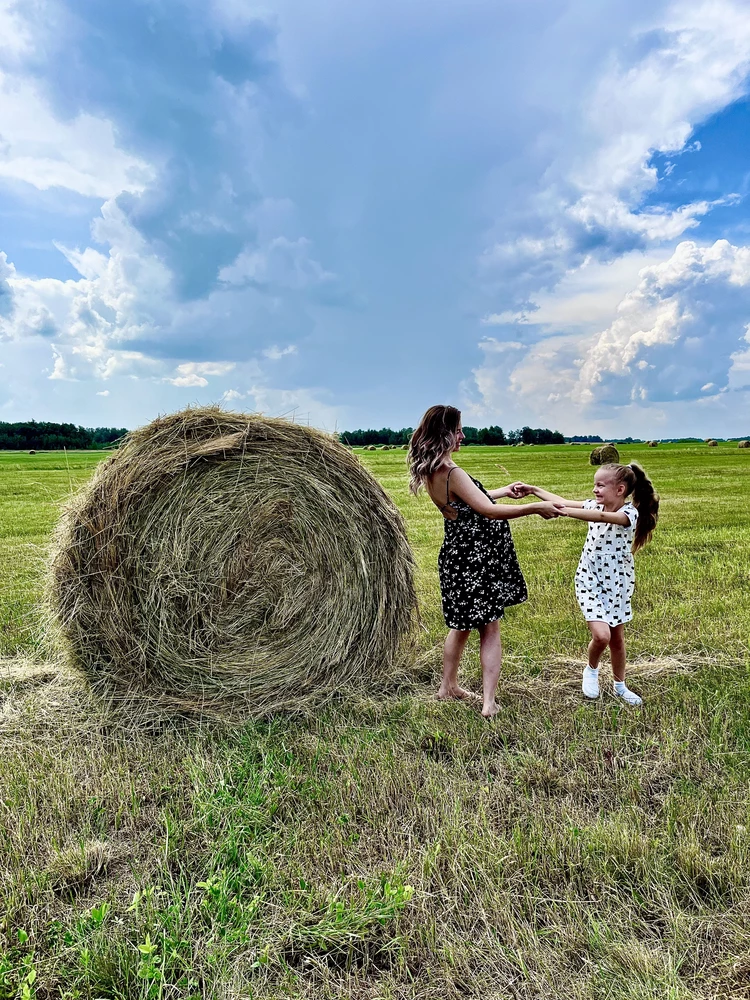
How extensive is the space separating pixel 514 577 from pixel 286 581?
1.52 meters

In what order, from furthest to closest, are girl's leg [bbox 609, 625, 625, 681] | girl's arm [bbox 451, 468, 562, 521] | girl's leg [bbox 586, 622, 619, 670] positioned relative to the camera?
girl's leg [bbox 609, 625, 625, 681] → girl's leg [bbox 586, 622, 619, 670] → girl's arm [bbox 451, 468, 562, 521]

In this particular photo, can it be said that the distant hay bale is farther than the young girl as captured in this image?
Yes

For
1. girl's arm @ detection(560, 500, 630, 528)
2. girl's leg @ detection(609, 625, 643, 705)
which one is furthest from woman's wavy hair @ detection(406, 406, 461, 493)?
girl's leg @ detection(609, 625, 643, 705)

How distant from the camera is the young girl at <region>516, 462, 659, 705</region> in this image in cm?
419

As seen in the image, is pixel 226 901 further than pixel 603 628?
No

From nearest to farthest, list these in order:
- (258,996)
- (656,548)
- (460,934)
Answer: (258,996) < (460,934) < (656,548)

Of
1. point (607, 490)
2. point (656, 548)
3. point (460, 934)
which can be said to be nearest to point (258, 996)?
point (460, 934)

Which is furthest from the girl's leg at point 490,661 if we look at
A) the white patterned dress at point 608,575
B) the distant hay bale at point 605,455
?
the distant hay bale at point 605,455

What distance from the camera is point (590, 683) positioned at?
4.34 m

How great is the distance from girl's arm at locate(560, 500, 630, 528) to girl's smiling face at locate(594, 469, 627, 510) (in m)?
0.09

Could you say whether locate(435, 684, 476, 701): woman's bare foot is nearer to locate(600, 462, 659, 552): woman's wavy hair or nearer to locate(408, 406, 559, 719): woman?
locate(408, 406, 559, 719): woman

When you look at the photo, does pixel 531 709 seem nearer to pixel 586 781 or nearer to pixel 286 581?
pixel 586 781

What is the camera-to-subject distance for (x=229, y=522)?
14.5ft

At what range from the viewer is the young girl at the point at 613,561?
419 cm
